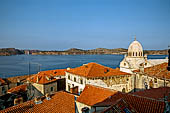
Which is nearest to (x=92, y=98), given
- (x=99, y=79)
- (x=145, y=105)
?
(x=145, y=105)

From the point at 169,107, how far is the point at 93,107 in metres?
6.41

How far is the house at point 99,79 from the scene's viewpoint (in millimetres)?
24141

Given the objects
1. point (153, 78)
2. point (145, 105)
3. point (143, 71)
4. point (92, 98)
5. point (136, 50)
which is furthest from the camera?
point (136, 50)

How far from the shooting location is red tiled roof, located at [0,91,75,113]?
1118 cm

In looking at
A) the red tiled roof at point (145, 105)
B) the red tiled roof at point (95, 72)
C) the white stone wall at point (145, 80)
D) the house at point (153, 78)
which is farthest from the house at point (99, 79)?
the red tiled roof at point (145, 105)

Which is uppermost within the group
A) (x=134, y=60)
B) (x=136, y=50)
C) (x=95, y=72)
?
(x=136, y=50)

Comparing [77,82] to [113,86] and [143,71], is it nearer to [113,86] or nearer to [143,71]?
[113,86]

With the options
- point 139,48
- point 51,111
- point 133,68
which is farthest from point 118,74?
point 51,111

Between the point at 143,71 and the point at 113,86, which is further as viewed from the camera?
the point at 143,71

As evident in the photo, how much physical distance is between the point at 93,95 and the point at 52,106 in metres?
4.41

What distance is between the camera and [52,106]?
12586 mm

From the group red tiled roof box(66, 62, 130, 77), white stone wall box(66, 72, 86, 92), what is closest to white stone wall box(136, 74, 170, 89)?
red tiled roof box(66, 62, 130, 77)

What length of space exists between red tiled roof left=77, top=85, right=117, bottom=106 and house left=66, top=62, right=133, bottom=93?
7.77m

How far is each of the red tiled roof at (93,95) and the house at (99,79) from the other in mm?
7769
